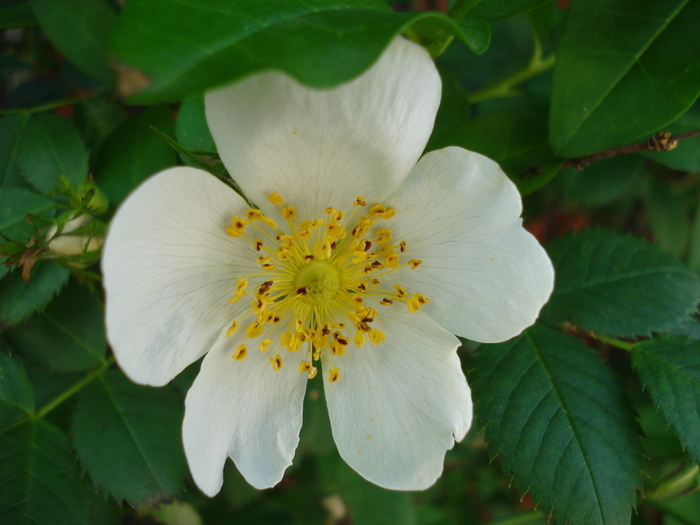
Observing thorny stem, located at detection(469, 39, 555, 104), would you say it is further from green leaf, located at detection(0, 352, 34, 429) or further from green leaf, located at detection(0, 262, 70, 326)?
green leaf, located at detection(0, 352, 34, 429)

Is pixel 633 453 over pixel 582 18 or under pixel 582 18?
under

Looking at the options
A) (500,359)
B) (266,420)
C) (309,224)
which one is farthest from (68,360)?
(500,359)

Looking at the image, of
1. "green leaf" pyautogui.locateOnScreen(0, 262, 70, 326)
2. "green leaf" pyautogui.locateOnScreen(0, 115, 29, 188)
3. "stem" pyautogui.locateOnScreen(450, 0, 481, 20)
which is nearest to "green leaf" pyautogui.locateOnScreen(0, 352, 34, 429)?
"green leaf" pyautogui.locateOnScreen(0, 262, 70, 326)

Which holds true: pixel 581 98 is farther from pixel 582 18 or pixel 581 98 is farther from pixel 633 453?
pixel 633 453

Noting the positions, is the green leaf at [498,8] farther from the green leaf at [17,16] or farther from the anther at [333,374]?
the green leaf at [17,16]

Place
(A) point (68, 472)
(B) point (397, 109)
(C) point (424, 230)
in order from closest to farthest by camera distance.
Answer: (B) point (397, 109) < (C) point (424, 230) < (A) point (68, 472)

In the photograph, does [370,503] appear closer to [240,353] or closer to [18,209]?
[240,353]
